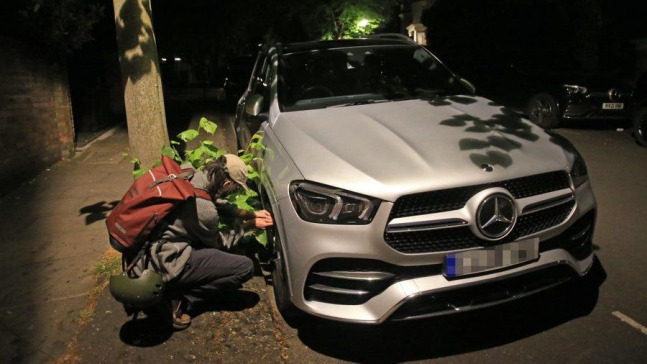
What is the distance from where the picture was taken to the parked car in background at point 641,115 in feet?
26.9

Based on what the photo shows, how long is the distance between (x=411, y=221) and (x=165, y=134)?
111 inches

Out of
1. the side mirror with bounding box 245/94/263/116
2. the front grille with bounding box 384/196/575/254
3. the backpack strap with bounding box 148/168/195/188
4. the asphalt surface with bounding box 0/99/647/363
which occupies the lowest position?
the asphalt surface with bounding box 0/99/647/363

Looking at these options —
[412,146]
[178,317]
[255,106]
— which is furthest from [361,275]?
[255,106]

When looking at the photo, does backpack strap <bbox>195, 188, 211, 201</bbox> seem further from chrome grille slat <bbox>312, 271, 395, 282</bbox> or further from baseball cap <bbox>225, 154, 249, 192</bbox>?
chrome grille slat <bbox>312, 271, 395, 282</bbox>

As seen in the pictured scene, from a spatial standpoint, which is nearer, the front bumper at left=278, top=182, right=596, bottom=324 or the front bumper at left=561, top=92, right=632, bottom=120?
the front bumper at left=278, top=182, right=596, bottom=324

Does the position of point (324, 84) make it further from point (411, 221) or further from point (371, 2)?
point (371, 2)

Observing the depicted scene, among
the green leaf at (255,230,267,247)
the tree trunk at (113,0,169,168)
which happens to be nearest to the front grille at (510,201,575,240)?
the green leaf at (255,230,267,247)

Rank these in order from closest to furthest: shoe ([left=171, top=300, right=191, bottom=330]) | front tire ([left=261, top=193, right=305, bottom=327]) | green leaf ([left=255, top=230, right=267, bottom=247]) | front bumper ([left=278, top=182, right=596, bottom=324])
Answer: front bumper ([left=278, top=182, right=596, bottom=324]) < front tire ([left=261, top=193, right=305, bottom=327]) < shoe ([left=171, top=300, right=191, bottom=330]) < green leaf ([left=255, top=230, right=267, bottom=247])

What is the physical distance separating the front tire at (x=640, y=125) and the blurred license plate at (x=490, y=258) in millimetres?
6798

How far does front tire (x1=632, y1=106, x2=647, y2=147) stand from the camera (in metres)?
8.17

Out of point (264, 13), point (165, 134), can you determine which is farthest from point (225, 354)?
point (264, 13)

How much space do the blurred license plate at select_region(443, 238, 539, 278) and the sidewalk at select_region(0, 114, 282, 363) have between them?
120cm

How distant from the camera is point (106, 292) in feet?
12.7

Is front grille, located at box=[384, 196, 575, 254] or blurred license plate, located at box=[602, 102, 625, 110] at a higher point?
blurred license plate, located at box=[602, 102, 625, 110]
